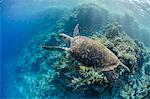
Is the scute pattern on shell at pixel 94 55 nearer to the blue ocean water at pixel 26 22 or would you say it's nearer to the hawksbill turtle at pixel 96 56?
the hawksbill turtle at pixel 96 56

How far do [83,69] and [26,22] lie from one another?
15.4 feet

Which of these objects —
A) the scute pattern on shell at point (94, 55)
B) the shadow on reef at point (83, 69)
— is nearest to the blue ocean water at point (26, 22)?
the shadow on reef at point (83, 69)

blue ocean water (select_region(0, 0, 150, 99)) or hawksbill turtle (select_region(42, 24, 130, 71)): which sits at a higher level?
hawksbill turtle (select_region(42, 24, 130, 71))

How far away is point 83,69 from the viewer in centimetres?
392

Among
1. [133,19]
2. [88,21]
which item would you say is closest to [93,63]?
[88,21]

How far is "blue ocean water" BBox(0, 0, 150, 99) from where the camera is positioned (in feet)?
20.3

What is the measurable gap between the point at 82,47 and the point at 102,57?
23 cm

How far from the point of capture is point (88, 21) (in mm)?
5855

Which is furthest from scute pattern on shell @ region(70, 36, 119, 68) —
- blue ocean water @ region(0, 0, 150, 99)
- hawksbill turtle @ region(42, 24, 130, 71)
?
blue ocean water @ region(0, 0, 150, 99)

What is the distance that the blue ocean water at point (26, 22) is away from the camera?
6.20 metres

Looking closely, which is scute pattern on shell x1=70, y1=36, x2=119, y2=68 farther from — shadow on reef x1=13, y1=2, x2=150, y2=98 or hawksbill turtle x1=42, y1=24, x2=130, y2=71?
shadow on reef x1=13, y1=2, x2=150, y2=98

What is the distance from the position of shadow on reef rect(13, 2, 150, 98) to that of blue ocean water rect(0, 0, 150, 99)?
0.96 ft

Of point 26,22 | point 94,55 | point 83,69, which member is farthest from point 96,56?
point 26,22

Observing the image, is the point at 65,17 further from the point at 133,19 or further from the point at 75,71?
the point at 75,71
